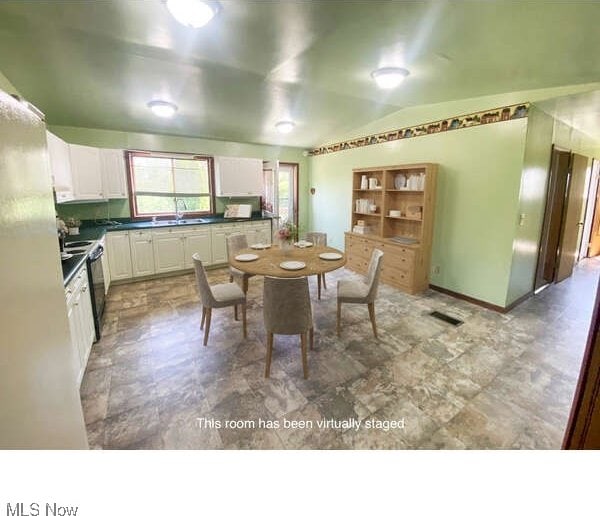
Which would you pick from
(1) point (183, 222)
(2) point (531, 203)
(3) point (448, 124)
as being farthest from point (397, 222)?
(1) point (183, 222)

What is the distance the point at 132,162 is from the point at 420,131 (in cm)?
452

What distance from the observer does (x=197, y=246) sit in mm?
4887

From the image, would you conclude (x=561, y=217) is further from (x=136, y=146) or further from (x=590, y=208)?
(x=136, y=146)

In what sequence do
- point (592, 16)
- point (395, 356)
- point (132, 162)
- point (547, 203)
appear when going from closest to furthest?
point (592, 16)
point (395, 356)
point (547, 203)
point (132, 162)

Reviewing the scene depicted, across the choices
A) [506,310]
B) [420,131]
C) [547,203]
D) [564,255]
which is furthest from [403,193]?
[564,255]

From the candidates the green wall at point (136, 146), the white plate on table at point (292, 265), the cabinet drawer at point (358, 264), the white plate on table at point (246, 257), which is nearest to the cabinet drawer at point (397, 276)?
the cabinet drawer at point (358, 264)

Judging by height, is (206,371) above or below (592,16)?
below

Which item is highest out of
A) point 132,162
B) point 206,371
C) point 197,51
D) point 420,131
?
point 197,51

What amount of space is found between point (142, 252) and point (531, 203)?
5.35m

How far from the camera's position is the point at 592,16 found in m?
1.71

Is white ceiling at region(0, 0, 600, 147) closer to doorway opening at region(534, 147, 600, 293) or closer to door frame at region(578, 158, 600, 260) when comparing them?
doorway opening at region(534, 147, 600, 293)

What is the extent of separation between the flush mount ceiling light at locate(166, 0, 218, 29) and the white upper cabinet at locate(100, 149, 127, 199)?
323cm

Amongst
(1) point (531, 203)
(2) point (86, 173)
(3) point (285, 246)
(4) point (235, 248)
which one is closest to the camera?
(3) point (285, 246)
